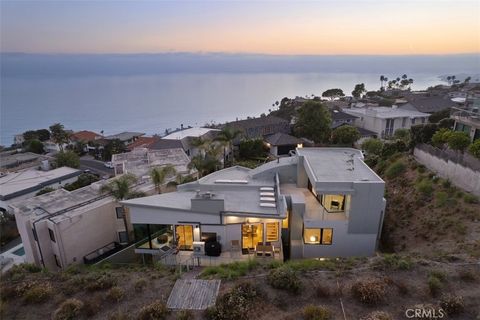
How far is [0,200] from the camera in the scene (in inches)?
1106

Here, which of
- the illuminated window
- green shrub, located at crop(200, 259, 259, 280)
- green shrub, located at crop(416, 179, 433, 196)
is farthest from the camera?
green shrub, located at crop(416, 179, 433, 196)

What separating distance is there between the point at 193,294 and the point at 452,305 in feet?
29.3

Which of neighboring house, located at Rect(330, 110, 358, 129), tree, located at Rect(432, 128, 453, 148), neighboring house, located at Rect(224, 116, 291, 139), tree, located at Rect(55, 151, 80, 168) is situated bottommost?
tree, located at Rect(55, 151, 80, 168)

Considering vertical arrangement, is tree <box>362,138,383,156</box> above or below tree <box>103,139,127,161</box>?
above

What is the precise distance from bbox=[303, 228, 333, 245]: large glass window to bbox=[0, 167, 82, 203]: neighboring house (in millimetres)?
27859

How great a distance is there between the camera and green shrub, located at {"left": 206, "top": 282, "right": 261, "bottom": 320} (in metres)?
9.88

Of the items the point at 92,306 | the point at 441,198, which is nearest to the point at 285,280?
the point at 92,306

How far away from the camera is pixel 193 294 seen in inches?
444

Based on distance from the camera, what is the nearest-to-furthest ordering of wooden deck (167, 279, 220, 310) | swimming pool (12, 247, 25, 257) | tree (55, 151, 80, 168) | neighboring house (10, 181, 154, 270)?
wooden deck (167, 279, 220, 310)
neighboring house (10, 181, 154, 270)
swimming pool (12, 247, 25, 257)
tree (55, 151, 80, 168)

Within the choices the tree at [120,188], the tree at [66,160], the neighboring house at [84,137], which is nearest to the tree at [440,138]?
the tree at [120,188]

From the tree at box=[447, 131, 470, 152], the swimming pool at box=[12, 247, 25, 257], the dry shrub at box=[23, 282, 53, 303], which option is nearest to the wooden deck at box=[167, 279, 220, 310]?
the dry shrub at box=[23, 282, 53, 303]

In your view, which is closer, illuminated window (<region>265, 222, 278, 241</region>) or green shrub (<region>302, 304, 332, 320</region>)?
green shrub (<region>302, 304, 332, 320</region>)

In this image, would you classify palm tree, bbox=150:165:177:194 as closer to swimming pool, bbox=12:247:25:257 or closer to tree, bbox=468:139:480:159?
swimming pool, bbox=12:247:25:257

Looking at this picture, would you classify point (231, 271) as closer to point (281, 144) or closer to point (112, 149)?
point (281, 144)
